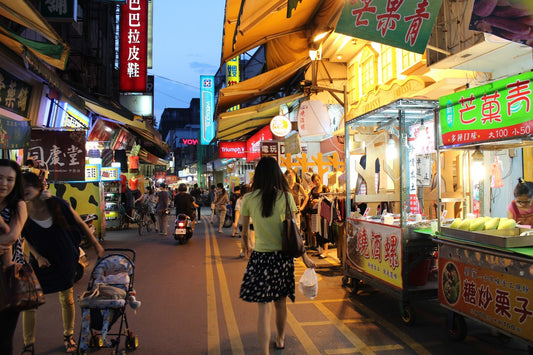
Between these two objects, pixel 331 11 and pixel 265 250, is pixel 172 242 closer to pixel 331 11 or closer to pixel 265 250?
pixel 331 11

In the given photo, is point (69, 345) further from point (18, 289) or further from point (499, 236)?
point (499, 236)

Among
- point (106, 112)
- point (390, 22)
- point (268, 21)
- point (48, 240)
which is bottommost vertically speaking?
point (48, 240)

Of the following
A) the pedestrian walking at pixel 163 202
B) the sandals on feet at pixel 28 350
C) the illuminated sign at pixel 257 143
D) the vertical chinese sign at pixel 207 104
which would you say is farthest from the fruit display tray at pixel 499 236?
the vertical chinese sign at pixel 207 104

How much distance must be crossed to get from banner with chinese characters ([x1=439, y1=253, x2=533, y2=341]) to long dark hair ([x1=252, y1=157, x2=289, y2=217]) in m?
2.24

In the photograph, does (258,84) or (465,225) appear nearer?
(465,225)

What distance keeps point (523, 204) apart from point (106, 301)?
569 centimetres

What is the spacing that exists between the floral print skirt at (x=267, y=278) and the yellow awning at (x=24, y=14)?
5.20 metres

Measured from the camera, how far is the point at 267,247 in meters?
3.80

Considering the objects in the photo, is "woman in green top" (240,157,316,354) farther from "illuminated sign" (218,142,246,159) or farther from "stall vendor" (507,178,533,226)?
"illuminated sign" (218,142,246,159)

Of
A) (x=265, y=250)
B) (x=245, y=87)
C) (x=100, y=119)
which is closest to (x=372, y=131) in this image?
(x=265, y=250)

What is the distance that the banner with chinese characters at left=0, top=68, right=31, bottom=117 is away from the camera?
825 centimetres

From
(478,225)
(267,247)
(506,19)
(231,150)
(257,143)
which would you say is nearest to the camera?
(267,247)

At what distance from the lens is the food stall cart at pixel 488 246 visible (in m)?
3.59

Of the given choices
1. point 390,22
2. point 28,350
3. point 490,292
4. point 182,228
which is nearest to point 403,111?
point 390,22
